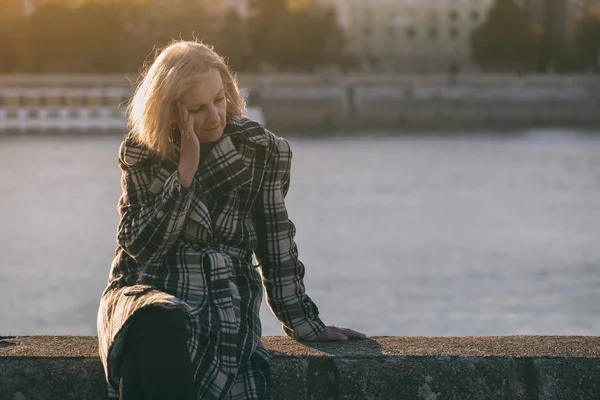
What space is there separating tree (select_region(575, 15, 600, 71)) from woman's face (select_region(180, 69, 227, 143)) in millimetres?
44554

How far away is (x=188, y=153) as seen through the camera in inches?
75.5

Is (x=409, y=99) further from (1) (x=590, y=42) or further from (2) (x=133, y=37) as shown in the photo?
(2) (x=133, y=37)

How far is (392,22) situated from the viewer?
2082 inches

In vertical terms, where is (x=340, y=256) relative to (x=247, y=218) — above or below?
below

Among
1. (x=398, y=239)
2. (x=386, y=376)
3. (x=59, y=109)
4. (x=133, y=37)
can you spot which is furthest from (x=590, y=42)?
(x=386, y=376)

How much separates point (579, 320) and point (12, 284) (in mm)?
5459

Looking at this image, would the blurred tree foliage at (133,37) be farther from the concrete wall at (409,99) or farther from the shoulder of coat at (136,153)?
the shoulder of coat at (136,153)

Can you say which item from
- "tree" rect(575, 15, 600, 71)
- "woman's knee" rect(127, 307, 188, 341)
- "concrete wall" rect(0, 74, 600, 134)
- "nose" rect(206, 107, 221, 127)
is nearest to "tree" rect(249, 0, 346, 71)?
"concrete wall" rect(0, 74, 600, 134)

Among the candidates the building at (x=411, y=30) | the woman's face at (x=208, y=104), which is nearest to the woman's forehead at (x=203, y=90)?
the woman's face at (x=208, y=104)

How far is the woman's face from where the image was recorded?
6.29 ft

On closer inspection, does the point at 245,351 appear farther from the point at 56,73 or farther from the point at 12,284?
the point at 56,73

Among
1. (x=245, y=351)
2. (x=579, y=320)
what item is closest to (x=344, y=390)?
(x=245, y=351)

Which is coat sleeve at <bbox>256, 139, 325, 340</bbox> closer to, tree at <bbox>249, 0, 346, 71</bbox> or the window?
tree at <bbox>249, 0, 346, 71</bbox>

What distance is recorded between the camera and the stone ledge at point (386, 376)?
1.94 metres
